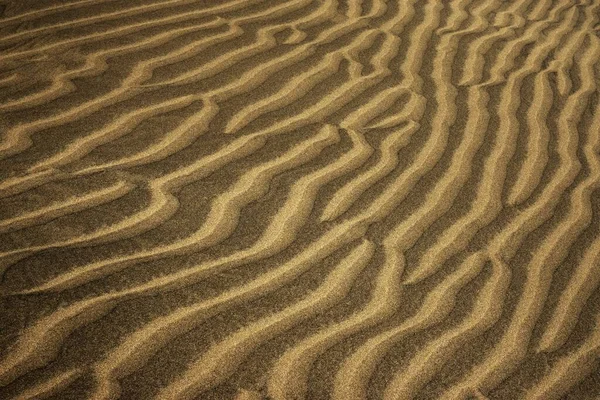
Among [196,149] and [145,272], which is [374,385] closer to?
[145,272]

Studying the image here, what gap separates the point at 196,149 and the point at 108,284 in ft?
2.85

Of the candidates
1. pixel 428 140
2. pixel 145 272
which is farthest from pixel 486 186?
pixel 145 272

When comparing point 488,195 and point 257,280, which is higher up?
point 257,280

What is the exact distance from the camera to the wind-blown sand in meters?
1.82

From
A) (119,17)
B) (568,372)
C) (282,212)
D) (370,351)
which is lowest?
(568,372)

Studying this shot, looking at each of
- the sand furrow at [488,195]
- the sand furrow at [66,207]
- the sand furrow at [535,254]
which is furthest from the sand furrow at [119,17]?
the sand furrow at [535,254]

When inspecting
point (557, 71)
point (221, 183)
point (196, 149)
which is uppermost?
point (196, 149)

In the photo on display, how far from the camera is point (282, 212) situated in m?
2.37

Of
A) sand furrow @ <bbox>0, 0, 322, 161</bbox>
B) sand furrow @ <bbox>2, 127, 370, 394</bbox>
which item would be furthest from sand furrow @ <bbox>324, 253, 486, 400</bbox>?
sand furrow @ <bbox>0, 0, 322, 161</bbox>

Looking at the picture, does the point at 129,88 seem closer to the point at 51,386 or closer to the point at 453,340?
the point at 51,386

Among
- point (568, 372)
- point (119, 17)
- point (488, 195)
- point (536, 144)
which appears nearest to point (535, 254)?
point (488, 195)

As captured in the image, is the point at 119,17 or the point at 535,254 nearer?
the point at 535,254

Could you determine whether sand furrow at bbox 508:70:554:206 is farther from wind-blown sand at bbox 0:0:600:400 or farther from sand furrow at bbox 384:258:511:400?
sand furrow at bbox 384:258:511:400

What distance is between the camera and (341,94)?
10.5ft
